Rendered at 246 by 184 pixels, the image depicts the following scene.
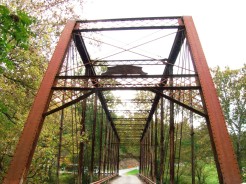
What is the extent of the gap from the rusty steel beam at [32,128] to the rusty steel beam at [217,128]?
12.4 feet

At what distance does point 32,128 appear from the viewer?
5805 mm

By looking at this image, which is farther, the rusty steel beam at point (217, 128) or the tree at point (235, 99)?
the tree at point (235, 99)

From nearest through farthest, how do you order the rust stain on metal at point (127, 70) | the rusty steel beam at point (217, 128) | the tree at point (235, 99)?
1. the rusty steel beam at point (217, 128)
2. the rust stain on metal at point (127, 70)
3. the tree at point (235, 99)

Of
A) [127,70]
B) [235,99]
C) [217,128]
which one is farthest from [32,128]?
[235,99]

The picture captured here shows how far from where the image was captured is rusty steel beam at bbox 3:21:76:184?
5.23 m

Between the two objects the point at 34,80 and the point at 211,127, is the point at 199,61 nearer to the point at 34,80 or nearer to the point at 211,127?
the point at 211,127

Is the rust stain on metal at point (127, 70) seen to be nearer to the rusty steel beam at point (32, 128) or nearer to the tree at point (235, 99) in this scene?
the rusty steel beam at point (32, 128)

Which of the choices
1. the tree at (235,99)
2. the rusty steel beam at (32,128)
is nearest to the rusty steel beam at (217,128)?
the rusty steel beam at (32,128)

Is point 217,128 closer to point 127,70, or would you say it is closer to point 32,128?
point 32,128

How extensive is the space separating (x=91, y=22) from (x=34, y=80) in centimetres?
305

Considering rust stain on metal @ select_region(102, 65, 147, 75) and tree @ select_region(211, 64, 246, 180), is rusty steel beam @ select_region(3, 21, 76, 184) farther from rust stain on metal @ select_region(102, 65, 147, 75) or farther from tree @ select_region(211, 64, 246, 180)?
tree @ select_region(211, 64, 246, 180)

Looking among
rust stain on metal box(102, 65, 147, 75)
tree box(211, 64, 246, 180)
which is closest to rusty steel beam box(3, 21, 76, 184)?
rust stain on metal box(102, 65, 147, 75)

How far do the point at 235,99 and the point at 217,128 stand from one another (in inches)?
776

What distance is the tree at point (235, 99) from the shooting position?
73.8 ft
